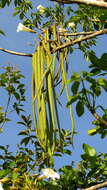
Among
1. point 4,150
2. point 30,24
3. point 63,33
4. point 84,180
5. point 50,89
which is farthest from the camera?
point 30,24

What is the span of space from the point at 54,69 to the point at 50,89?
20 centimetres

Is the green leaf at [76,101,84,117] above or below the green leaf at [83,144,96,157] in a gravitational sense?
above

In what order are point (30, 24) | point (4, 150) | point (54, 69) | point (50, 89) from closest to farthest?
point (50, 89) → point (54, 69) → point (4, 150) → point (30, 24)

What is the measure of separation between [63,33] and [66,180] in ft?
3.48

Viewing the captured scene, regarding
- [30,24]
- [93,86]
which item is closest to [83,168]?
[93,86]

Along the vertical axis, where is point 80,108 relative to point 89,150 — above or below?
above

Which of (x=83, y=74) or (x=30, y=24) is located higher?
(x=30, y=24)

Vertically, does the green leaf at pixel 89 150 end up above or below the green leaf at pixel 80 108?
below

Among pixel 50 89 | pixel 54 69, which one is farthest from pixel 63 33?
pixel 50 89

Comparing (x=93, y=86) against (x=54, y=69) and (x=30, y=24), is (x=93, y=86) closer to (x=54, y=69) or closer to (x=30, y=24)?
(x=54, y=69)

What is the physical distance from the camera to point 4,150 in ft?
12.7

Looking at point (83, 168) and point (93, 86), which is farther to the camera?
point (83, 168)

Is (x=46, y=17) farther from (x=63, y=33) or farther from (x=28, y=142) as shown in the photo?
(x=63, y=33)

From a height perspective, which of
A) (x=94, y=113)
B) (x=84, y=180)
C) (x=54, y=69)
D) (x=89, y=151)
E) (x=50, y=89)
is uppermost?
(x=54, y=69)
